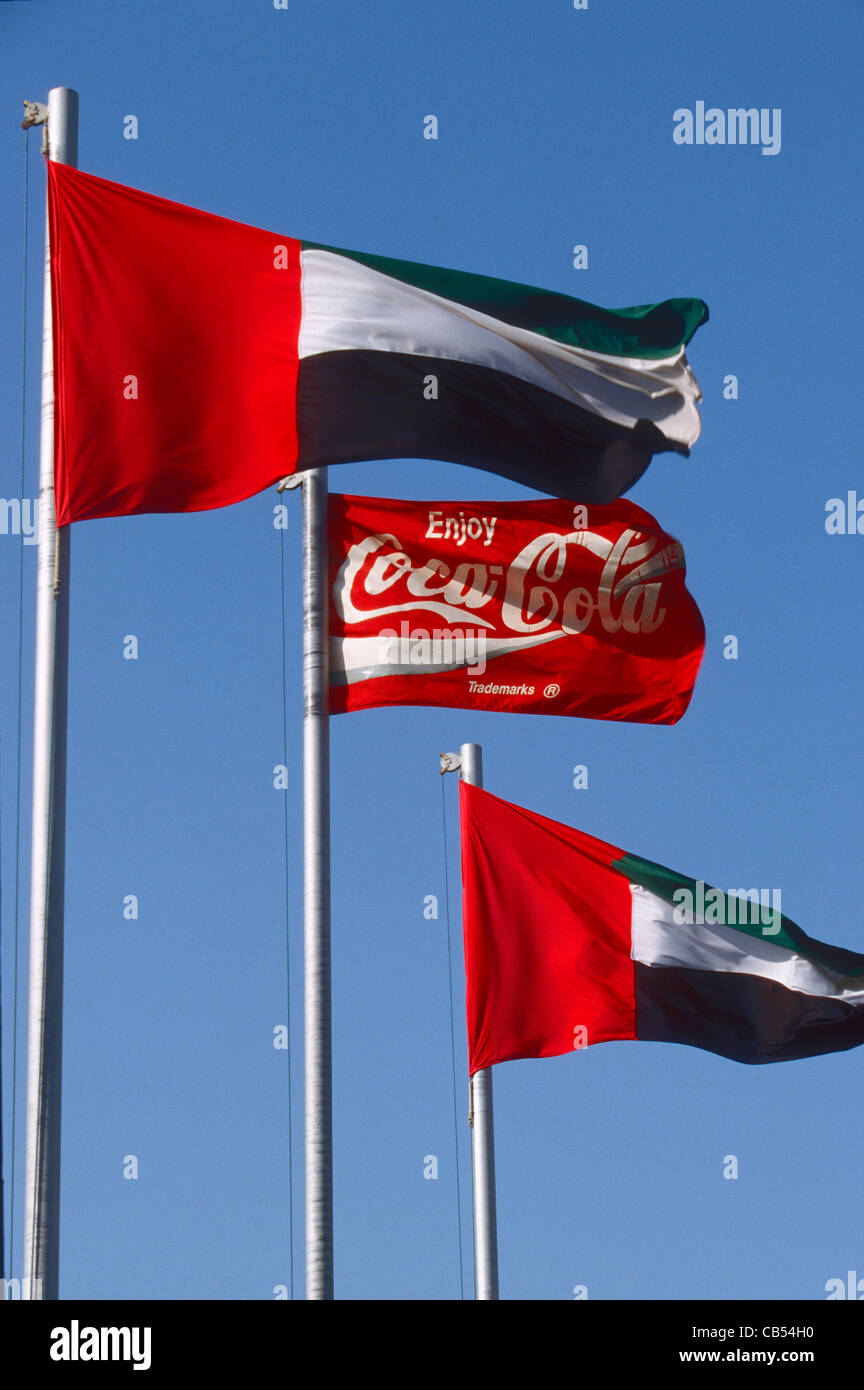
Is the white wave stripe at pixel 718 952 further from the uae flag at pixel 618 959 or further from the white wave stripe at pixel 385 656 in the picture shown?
the white wave stripe at pixel 385 656

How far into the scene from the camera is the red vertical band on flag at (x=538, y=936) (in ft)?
68.3

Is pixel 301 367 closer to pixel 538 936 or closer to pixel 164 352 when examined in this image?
pixel 164 352

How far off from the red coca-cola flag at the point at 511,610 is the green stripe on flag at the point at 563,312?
185 centimetres

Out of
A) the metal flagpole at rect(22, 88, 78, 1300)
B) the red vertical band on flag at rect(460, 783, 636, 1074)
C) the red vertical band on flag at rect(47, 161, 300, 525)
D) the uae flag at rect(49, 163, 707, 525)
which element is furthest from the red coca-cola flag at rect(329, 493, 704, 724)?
the metal flagpole at rect(22, 88, 78, 1300)

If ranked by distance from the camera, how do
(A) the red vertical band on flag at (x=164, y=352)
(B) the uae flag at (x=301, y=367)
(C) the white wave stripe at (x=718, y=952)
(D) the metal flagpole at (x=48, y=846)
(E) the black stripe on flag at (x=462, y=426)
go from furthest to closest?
(C) the white wave stripe at (x=718, y=952), (E) the black stripe on flag at (x=462, y=426), (B) the uae flag at (x=301, y=367), (A) the red vertical band on flag at (x=164, y=352), (D) the metal flagpole at (x=48, y=846)

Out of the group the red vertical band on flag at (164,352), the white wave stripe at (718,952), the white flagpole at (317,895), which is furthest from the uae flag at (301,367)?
Result: the white wave stripe at (718,952)

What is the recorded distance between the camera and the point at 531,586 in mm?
19922

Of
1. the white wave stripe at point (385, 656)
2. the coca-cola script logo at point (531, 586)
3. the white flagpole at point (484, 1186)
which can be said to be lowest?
the white flagpole at point (484, 1186)

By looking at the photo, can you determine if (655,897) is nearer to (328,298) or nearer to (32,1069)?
(328,298)

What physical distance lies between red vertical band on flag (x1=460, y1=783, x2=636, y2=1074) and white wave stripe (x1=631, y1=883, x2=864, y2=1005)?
20 cm

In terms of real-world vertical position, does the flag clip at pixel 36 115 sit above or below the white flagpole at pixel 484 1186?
above

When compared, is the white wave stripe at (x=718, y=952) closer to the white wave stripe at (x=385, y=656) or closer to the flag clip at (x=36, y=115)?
the white wave stripe at (x=385, y=656)

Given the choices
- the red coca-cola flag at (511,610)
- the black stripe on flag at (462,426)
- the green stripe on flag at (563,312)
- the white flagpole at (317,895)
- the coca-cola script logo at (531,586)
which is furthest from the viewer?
the coca-cola script logo at (531,586)

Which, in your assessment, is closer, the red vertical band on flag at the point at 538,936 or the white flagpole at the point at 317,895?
the white flagpole at the point at 317,895
